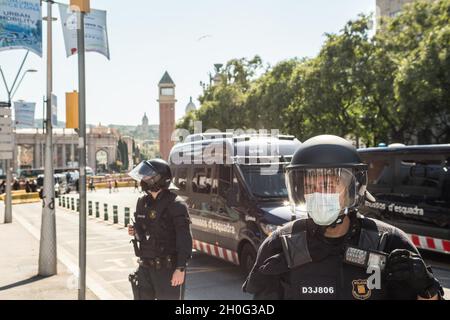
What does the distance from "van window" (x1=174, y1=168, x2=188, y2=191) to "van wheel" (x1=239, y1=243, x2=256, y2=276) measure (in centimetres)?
246

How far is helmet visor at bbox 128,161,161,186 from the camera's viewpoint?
5066 millimetres

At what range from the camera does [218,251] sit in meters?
9.05

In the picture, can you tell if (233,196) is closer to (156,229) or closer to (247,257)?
(247,257)

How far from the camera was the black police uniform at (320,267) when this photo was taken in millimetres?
2078

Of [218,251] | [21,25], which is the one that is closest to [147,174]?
[218,251]

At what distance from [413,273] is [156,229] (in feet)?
10.9

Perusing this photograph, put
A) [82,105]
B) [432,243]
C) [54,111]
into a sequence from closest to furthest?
[82,105], [54,111], [432,243]

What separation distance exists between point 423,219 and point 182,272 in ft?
22.3

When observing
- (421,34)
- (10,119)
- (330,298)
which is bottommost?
(330,298)

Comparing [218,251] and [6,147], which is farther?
[6,147]
